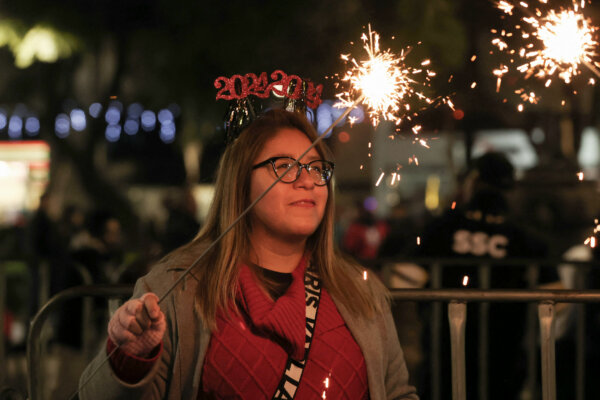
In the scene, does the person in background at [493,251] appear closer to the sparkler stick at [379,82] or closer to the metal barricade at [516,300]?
the metal barricade at [516,300]

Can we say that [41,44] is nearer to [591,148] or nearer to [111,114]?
[111,114]

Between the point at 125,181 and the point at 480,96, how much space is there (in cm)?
2407

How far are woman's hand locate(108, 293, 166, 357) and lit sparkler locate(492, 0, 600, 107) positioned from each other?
1.63 m

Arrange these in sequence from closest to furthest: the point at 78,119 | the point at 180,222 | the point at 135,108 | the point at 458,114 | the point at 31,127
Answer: the point at 180,222, the point at 458,114, the point at 78,119, the point at 135,108, the point at 31,127

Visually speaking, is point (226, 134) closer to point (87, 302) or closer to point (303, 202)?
point (303, 202)

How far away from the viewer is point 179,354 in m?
2.38

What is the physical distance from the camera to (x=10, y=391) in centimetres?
323

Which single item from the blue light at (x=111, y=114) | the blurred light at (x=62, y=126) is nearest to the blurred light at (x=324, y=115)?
the blurred light at (x=62, y=126)

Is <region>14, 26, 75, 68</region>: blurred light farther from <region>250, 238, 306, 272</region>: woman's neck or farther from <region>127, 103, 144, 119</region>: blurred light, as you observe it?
<region>250, 238, 306, 272</region>: woman's neck

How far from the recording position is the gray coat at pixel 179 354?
7.50 feet

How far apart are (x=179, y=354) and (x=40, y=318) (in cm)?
110

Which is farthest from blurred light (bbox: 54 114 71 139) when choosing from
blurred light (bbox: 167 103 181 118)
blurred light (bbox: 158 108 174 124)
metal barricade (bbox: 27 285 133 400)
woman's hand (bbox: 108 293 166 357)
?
woman's hand (bbox: 108 293 166 357)

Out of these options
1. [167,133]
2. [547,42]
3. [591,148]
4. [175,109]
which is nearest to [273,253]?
[547,42]

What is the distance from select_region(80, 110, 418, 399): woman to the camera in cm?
230
